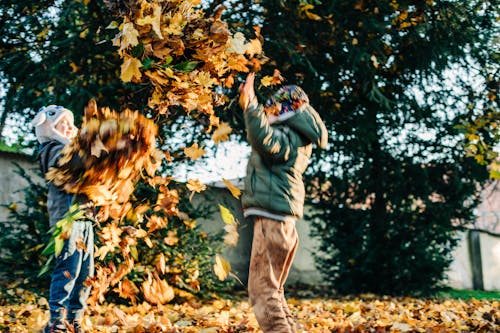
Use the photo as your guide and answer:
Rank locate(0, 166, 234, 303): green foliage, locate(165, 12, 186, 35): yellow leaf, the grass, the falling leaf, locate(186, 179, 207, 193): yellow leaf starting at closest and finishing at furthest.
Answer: locate(165, 12, 186, 35): yellow leaf, the falling leaf, locate(186, 179, 207, 193): yellow leaf, locate(0, 166, 234, 303): green foliage, the grass

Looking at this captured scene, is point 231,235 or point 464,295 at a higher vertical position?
point 231,235

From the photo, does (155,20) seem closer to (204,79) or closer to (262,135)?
(204,79)

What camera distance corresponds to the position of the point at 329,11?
689 centimetres

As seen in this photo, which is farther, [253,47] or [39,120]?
[253,47]

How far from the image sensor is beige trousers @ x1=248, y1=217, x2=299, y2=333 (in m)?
3.03

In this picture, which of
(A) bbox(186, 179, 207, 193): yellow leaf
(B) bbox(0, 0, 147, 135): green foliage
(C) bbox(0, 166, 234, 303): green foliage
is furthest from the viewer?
(B) bbox(0, 0, 147, 135): green foliage

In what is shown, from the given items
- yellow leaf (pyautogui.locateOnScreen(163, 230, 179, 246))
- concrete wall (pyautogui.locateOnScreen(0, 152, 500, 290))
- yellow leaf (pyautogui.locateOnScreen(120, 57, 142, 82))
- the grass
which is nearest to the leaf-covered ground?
yellow leaf (pyautogui.locateOnScreen(163, 230, 179, 246))

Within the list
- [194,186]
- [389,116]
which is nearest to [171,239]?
[194,186]

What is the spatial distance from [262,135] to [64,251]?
1421 millimetres

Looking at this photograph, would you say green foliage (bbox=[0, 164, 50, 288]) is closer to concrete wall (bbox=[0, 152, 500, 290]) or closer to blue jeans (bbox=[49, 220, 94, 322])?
concrete wall (bbox=[0, 152, 500, 290])

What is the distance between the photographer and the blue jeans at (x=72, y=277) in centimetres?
323

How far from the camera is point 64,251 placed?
322 cm

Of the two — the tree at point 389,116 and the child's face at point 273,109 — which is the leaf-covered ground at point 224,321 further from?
the tree at point 389,116

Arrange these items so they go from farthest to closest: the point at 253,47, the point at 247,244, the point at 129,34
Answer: the point at 247,244 → the point at 253,47 → the point at 129,34
